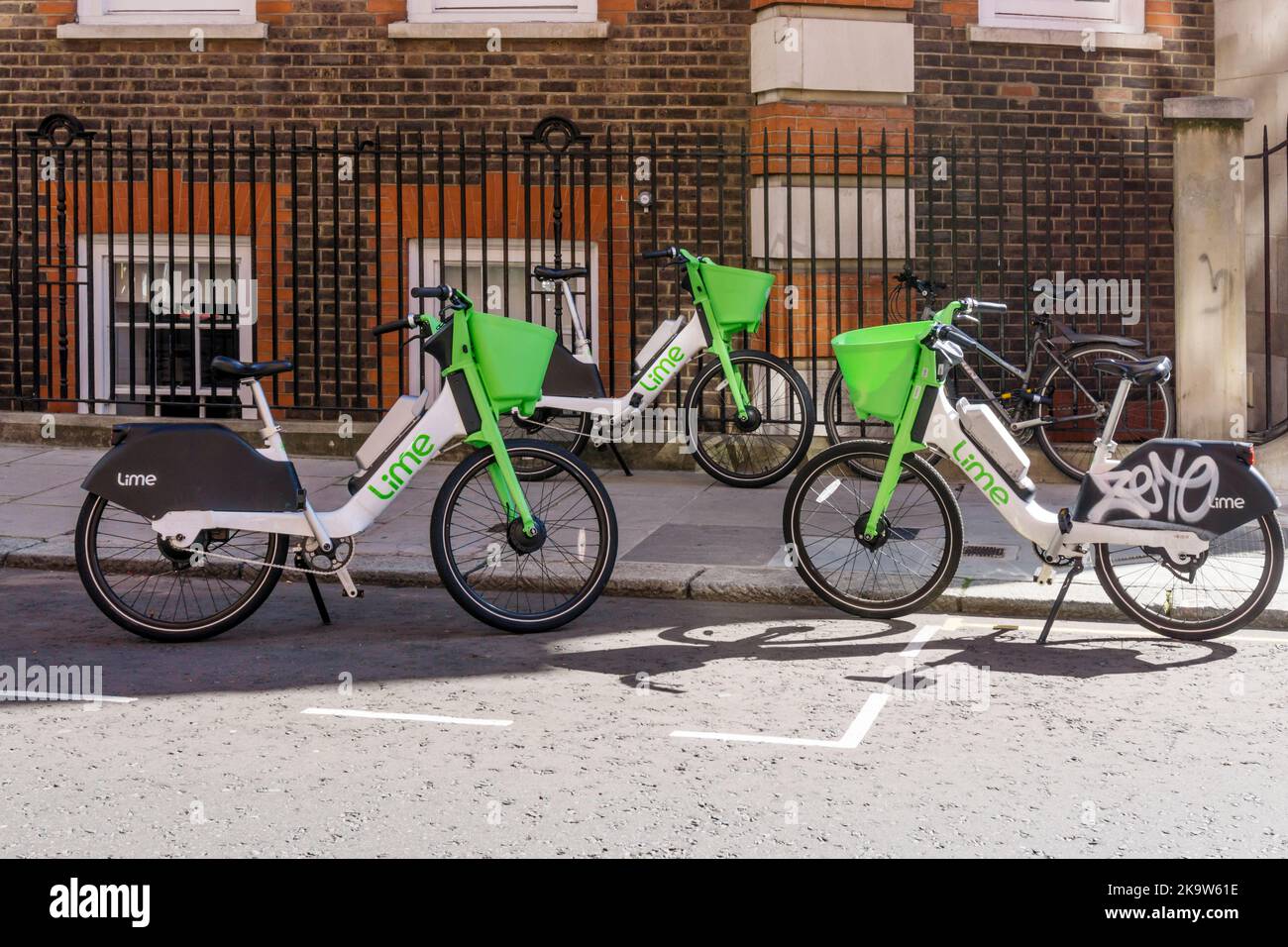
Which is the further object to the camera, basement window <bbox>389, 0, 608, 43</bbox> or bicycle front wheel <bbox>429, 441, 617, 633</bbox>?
basement window <bbox>389, 0, 608, 43</bbox>

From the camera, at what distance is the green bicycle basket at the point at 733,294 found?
9.81 metres

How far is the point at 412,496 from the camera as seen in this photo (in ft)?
32.5

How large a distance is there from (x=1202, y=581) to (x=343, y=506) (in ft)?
11.0

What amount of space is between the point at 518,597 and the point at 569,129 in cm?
510

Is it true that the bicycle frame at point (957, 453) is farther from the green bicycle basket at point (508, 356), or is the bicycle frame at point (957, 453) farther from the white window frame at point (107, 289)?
the white window frame at point (107, 289)

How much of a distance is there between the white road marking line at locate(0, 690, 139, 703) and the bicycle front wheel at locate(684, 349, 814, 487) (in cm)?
478

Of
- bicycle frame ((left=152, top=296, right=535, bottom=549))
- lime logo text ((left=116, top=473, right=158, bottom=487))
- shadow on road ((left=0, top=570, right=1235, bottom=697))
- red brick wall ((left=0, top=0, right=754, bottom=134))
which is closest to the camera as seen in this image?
shadow on road ((left=0, top=570, right=1235, bottom=697))

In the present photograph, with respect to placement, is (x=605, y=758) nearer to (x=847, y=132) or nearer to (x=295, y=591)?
(x=295, y=591)

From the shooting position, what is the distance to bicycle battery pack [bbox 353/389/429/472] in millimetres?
6969

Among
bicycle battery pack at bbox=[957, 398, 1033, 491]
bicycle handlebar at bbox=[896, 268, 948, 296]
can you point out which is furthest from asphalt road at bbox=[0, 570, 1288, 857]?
bicycle handlebar at bbox=[896, 268, 948, 296]

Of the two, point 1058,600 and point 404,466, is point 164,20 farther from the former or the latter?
point 1058,600

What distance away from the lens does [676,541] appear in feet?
28.4

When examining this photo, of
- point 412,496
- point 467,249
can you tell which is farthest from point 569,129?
point 412,496

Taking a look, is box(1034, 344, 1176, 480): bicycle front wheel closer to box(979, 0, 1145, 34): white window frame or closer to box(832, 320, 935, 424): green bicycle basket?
box(979, 0, 1145, 34): white window frame
